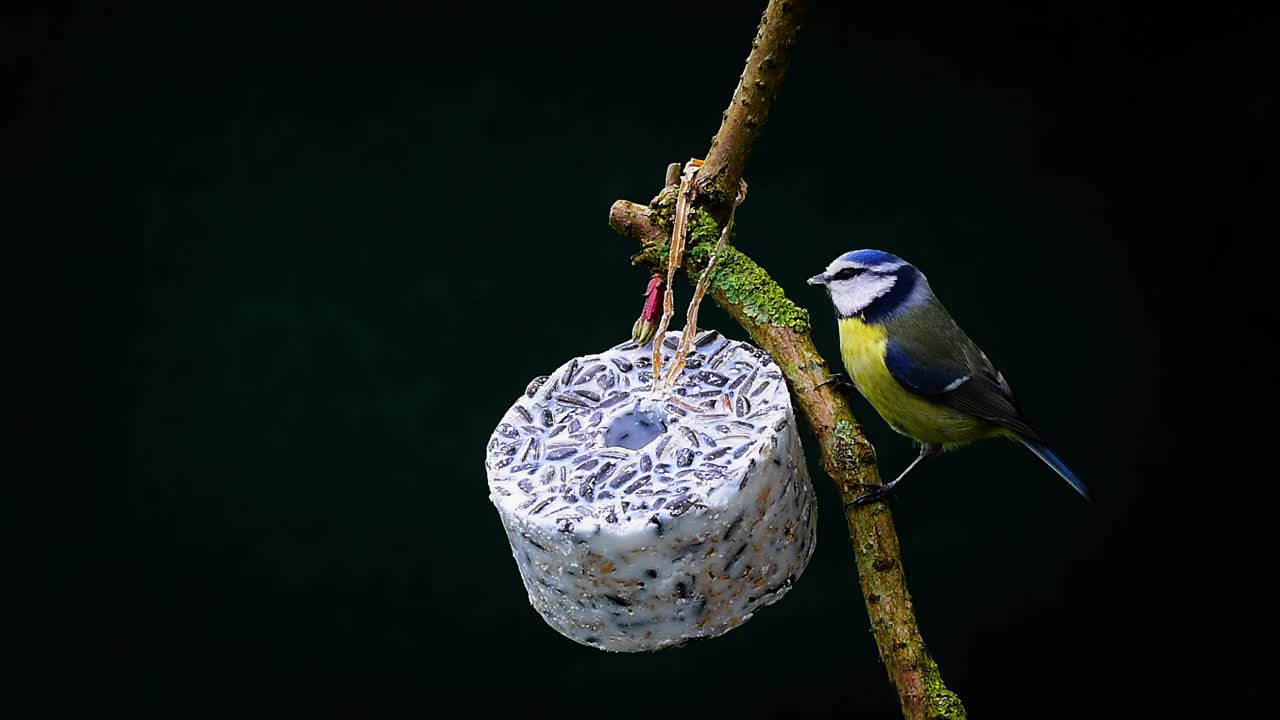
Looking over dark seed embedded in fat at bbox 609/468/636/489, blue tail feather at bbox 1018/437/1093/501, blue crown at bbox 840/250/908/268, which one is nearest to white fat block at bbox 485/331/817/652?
dark seed embedded in fat at bbox 609/468/636/489

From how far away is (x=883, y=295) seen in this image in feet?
4.52

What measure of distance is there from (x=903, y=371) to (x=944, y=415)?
98mm

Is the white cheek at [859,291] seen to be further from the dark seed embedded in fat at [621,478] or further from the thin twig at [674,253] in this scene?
the dark seed embedded in fat at [621,478]

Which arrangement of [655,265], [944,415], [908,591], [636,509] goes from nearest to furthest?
[636,509], [908,591], [655,265], [944,415]

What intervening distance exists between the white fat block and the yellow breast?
25 cm

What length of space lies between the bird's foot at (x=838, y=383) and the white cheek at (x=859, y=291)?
0.10 metres

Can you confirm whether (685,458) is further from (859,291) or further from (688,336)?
(859,291)

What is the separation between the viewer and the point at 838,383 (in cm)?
129

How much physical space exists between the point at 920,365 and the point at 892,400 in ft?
0.23

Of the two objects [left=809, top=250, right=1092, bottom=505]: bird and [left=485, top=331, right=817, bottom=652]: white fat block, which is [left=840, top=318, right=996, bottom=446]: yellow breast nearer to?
[left=809, top=250, right=1092, bottom=505]: bird

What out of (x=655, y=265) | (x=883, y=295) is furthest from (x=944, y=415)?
(x=655, y=265)

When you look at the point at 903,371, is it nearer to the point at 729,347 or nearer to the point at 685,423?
Answer: the point at 729,347

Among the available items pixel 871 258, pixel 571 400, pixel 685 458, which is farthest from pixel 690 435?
pixel 871 258

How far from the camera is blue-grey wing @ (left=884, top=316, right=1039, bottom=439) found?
4.60ft
